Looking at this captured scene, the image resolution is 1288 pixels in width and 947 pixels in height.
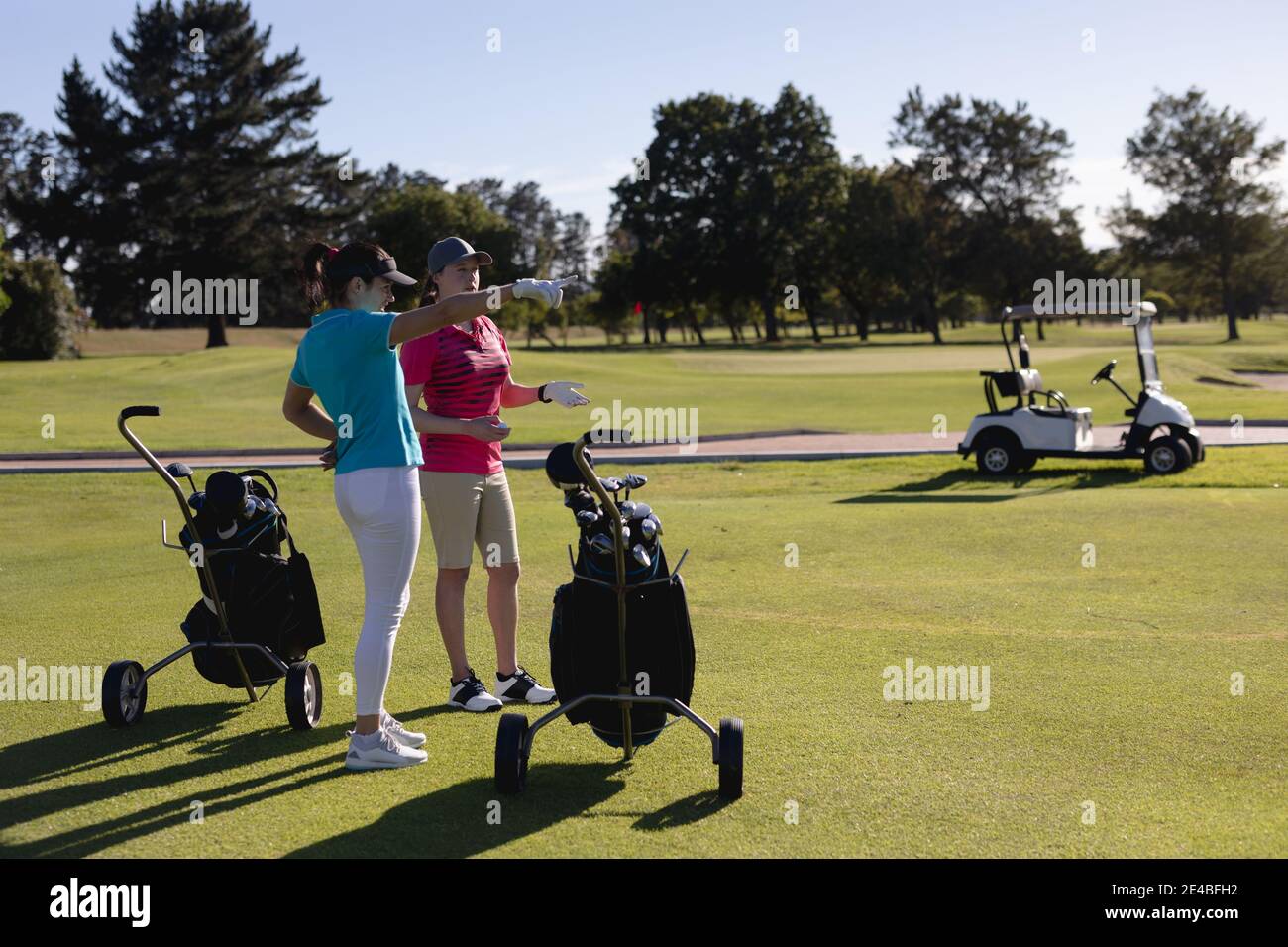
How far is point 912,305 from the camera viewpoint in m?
102

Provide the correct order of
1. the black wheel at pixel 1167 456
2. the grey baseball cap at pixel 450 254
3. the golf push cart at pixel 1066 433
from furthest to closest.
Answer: the golf push cart at pixel 1066 433 < the black wheel at pixel 1167 456 < the grey baseball cap at pixel 450 254

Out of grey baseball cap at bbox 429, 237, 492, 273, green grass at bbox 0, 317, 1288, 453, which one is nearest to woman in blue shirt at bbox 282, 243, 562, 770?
grey baseball cap at bbox 429, 237, 492, 273

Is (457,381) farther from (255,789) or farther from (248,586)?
(255,789)

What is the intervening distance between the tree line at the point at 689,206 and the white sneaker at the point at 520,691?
52401mm

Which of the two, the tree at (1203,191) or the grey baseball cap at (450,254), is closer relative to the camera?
the grey baseball cap at (450,254)

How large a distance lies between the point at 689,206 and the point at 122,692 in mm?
76949

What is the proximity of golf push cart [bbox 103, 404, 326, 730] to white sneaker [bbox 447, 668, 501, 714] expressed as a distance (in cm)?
62

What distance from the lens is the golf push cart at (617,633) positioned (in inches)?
184

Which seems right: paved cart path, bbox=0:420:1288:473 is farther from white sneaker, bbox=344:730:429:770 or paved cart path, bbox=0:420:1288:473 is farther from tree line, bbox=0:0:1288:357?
tree line, bbox=0:0:1288:357

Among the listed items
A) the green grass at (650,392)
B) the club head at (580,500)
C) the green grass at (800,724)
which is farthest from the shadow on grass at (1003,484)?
the club head at (580,500)

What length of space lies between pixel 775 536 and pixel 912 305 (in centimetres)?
9458

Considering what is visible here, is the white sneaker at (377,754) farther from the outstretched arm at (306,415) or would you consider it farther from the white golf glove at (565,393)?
the white golf glove at (565,393)
